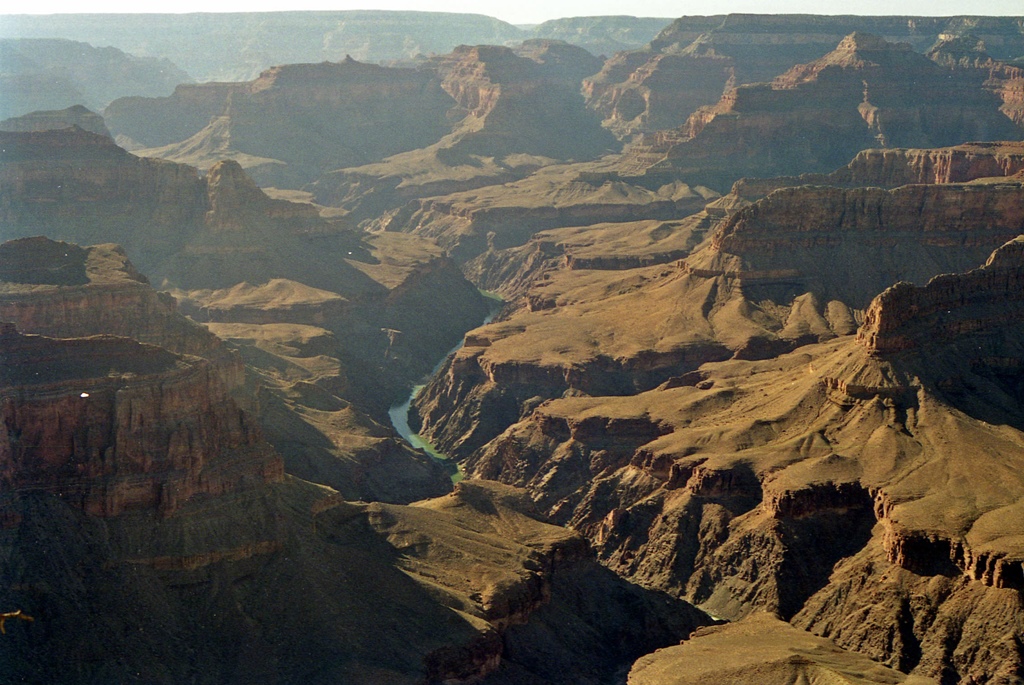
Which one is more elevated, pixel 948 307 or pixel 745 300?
pixel 948 307

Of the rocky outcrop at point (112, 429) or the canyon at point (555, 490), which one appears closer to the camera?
the canyon at point (555, 490)

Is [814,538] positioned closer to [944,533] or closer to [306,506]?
[944,533]

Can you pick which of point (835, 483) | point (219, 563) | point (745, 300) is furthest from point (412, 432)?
point (219, 563)

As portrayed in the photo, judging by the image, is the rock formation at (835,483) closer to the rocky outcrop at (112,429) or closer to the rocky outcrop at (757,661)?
the rocky outcrop at (757,661)

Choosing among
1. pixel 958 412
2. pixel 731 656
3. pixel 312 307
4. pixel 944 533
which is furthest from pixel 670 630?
pixel 312 307

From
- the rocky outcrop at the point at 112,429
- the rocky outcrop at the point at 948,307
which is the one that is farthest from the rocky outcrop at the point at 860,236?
the rocky outcrop at the point at 112,429

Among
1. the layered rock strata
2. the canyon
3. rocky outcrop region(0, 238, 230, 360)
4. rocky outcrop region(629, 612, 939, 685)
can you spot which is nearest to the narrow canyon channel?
the canyon

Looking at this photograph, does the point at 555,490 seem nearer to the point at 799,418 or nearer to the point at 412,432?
the point at 799,418

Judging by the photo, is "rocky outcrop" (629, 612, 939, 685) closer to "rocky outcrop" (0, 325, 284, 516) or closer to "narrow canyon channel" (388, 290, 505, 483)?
"rocky outcrop" (0, 325, 284, 516)

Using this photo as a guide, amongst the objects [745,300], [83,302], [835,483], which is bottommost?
[835,483]

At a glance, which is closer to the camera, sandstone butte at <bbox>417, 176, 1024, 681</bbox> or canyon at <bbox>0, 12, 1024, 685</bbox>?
canyon at <bbox>0, 12, 1024, 685</bbox>

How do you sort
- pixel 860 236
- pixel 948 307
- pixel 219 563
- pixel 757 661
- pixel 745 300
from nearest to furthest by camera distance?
pixel 757 661 → pixel 219 563 → pixel 948 307 → pixel 745 300 → pixel 860 236
